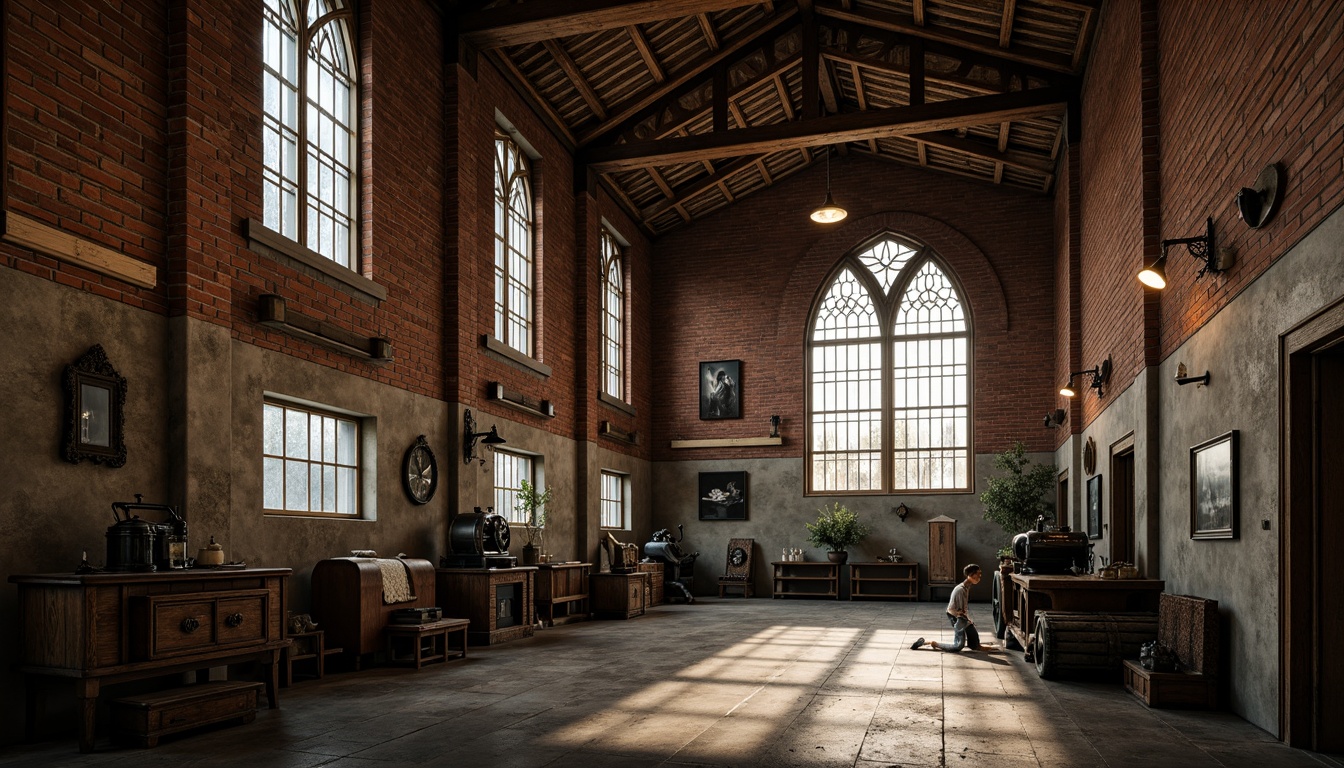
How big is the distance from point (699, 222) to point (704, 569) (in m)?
6.70

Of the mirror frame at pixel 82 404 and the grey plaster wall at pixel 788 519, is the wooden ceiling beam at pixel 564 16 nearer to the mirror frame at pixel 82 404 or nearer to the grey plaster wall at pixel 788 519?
the mirror frame at pixel 82 404

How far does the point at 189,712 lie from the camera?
225 inches

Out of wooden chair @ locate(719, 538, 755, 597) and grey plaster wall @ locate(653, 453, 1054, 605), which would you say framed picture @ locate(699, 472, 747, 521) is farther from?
wooden chair @ locate(719, 538, 755, 597)

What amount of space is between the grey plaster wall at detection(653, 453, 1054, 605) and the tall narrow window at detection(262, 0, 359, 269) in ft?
34.0

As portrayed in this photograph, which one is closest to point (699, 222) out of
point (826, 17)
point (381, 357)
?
point (826, 17)

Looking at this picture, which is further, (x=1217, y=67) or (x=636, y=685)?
(x=636, y=685)

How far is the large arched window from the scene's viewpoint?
17750 mm

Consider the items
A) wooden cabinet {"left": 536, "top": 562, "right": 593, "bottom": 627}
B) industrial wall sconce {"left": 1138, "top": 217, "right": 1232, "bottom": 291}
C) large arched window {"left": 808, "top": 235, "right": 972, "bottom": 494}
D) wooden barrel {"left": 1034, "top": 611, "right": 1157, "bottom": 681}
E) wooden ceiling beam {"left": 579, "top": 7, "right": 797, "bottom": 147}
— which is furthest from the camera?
large arched window {"left": 808, "top": 235, "right": 972, "bottom": 494}

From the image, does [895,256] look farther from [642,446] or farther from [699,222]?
[642,446]

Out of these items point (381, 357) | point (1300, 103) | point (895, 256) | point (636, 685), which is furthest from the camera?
point (895, 256)

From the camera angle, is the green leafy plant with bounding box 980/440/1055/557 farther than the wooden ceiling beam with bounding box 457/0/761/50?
Yes

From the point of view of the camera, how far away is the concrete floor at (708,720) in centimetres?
518

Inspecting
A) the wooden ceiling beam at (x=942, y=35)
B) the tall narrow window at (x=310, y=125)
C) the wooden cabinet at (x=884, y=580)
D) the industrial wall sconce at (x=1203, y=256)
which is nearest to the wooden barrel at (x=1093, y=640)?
the industrial wall sconce at (x=1203, y=256)

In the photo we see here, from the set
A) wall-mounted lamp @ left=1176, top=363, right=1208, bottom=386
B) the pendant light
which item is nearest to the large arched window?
the pendant light
